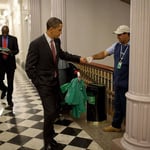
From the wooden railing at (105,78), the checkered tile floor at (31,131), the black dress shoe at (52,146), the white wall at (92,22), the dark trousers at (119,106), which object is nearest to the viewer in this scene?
the black dress shoe at (52,146)

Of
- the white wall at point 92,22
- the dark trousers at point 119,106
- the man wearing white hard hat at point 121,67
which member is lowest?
the dark trousers at point 119,106

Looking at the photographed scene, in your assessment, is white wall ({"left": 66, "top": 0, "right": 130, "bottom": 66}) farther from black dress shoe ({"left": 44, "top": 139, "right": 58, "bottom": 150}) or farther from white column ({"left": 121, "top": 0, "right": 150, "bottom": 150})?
white column ({"left": 121, "top": 0, "right": 150, "bottom": 150})

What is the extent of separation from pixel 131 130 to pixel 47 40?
4.59ft

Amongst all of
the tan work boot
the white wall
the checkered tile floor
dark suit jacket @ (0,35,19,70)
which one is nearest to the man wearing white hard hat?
the tan work boot

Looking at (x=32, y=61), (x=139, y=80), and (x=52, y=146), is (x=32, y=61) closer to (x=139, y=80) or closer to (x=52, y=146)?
(x=52, y=146)

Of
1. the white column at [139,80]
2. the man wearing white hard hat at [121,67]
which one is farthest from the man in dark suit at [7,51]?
the white column at [139,80]

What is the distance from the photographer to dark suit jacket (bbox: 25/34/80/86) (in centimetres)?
307

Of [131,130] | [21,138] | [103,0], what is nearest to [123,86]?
[131,130]

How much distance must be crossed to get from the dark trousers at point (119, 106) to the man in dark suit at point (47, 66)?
100 cm

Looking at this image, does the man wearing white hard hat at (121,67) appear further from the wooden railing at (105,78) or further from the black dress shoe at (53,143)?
the black dress shoe at (53,143)

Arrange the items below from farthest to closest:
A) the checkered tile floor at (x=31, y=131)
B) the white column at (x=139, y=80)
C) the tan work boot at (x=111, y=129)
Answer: the tan work boot at (x=111, y=129) → the checkered tile floor at (x=31, y=131) → the white column at (x=139, y=80)

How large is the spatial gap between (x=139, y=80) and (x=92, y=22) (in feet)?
14.4

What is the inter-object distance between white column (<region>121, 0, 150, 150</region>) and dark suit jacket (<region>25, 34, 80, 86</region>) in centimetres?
96

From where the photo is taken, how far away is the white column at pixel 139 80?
256cm
